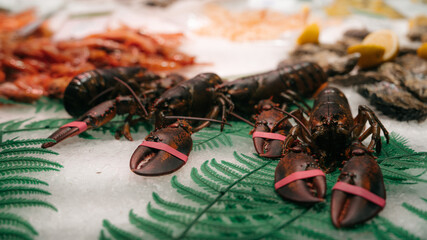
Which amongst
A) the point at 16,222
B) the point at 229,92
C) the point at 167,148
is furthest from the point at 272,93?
the point at 16,222

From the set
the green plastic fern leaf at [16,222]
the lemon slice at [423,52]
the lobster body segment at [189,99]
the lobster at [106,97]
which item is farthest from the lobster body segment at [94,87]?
the lemon slice at [423,52]

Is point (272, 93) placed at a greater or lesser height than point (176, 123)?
lesser

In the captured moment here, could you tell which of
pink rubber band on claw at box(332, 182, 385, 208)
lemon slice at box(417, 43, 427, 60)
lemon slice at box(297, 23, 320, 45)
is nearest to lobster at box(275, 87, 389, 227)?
pink rubber band on claw at box(332, 182, 385, 208)

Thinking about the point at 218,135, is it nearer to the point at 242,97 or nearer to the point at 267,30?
the point at 242,97

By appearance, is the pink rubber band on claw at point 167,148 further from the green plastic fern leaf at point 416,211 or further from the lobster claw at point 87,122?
the green plastic fern leaf at point 416,211

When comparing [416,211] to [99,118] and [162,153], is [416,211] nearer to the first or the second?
[162,153]
